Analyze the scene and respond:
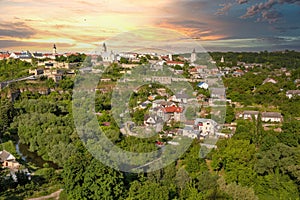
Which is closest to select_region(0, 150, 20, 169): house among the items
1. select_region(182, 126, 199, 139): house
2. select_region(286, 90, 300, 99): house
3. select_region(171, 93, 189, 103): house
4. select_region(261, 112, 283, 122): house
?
select_region(182, 126, 199, 139): house

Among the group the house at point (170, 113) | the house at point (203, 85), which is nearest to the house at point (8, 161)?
the house at point (170, 113)

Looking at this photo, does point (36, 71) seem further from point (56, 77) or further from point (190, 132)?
point (190, 132)

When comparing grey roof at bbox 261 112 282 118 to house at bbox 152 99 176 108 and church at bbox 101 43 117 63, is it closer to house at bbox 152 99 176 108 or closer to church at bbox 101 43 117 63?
house at bbox 152 99 176 108

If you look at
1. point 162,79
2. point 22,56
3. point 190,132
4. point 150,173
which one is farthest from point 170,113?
point 22,56

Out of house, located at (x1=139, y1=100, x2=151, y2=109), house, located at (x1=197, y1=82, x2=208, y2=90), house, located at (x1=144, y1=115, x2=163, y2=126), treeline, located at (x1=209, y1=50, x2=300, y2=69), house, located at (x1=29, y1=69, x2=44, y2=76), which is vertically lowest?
house, located at (x1=144, y1=115, x2=163, y2=126)

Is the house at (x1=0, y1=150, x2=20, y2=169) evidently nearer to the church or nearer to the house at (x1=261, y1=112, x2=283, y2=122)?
the house at (x1=261, y1=112, x2=283, y2=122)

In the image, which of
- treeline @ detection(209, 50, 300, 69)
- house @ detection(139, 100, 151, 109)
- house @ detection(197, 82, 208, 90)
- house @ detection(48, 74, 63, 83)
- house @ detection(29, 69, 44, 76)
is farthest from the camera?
treeline @ detection(209, 50, 300, 69)

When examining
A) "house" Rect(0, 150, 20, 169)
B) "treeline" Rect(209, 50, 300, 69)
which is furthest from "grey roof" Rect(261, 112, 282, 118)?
"treeline" Rect(209, 50, 300, 69)

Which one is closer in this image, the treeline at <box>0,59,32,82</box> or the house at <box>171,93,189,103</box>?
the house at <box>171,93,189,103</box>

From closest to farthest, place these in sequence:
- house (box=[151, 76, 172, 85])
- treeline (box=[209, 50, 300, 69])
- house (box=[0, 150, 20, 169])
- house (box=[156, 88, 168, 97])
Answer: house (box=[0, 150, 20, 169]), house (box=[156, 88, 168, 97]), house (box=[151, 76, 172, 85]), treeline (box=[209, 50, 300, 69])

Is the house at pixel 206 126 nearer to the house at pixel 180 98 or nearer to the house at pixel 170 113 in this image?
the house at pixel 170 113

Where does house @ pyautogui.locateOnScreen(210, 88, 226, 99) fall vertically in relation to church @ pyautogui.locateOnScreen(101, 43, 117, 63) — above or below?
below
